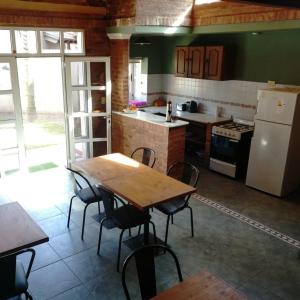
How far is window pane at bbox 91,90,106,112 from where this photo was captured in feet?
20.7

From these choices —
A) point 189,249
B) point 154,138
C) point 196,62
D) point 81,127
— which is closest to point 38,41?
point 81,127

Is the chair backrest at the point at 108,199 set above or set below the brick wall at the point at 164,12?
below

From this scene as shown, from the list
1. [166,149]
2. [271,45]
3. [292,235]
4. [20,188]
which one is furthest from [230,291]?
[271,45]

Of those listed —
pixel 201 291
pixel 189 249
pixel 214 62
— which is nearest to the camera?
pixel 201 291

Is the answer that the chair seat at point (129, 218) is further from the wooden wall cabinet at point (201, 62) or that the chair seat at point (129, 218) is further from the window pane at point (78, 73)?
the wooden wall cabinet at point (201, 62)

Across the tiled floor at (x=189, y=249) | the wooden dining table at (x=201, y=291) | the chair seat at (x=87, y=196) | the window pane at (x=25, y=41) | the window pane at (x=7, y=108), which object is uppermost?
the window pane at (x=25, y=41)

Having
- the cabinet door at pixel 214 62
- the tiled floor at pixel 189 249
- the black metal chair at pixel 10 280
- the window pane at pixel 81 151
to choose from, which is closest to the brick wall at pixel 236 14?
the cabinet door at pixel 214 62

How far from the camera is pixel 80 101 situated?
6.19 metres

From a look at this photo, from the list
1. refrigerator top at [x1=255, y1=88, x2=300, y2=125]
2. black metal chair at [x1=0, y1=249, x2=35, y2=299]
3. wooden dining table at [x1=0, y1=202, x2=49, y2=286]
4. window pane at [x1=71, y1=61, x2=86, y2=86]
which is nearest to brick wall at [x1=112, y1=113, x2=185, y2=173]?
window pane at [x1=71, y1=61, x2=86, y2=86]

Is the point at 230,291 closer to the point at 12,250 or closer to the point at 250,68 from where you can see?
the point at 12,250

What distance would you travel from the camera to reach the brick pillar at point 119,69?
6027mm

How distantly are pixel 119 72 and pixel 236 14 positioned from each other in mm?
2297

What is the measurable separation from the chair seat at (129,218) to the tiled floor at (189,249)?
0.49 meters

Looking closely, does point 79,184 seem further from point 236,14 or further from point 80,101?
point 236,14
